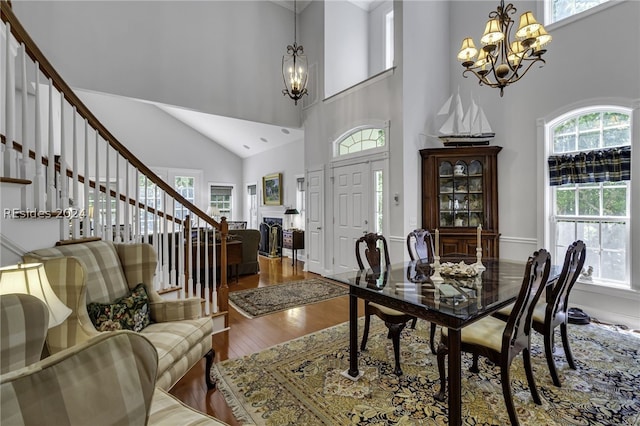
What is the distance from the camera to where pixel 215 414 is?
1.94 m

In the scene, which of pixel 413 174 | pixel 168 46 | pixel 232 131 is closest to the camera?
pixel 413 174

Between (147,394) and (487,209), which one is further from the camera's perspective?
(487,209)

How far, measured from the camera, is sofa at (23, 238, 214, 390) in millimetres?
1660

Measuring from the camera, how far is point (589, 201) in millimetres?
3656

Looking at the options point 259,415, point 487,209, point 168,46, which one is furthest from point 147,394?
point 168,46

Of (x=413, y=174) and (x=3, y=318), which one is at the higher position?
(x=413, y=174)

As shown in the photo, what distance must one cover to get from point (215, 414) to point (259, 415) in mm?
288

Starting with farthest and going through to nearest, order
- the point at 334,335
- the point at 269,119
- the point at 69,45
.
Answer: the point at 269,119, the point at 69,45, the point at 334,335

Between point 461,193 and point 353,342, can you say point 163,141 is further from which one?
point 353,342

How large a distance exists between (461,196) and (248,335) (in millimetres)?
3520

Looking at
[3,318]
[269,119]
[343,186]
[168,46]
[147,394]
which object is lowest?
[147,394]

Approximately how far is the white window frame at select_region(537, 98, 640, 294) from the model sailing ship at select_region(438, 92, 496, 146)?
0.64 metres

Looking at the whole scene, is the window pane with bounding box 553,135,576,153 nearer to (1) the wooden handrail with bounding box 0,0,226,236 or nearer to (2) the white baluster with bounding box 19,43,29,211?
(1) the wooden handrail with bounding box 0,0,226,236

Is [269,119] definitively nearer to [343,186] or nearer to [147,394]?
[343,186]
